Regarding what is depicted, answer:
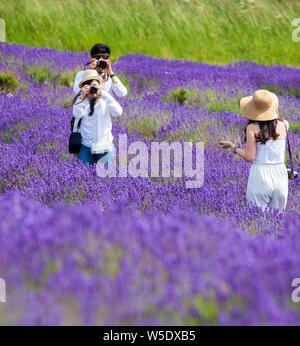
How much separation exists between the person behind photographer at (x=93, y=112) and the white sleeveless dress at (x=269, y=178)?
1.46 m

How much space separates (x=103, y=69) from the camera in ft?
15.0

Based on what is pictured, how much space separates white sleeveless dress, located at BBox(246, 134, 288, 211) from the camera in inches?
137

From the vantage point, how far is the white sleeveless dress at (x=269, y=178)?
3488 millimetres

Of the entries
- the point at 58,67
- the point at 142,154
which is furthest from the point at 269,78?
the point at 142,154

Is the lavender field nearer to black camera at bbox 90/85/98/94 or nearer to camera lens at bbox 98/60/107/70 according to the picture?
black camera at bbox 90/85/98/94

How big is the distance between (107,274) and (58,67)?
24.8ft

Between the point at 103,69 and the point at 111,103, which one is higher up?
the point at 103,69

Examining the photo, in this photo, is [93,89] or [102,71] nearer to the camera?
[93,89]
